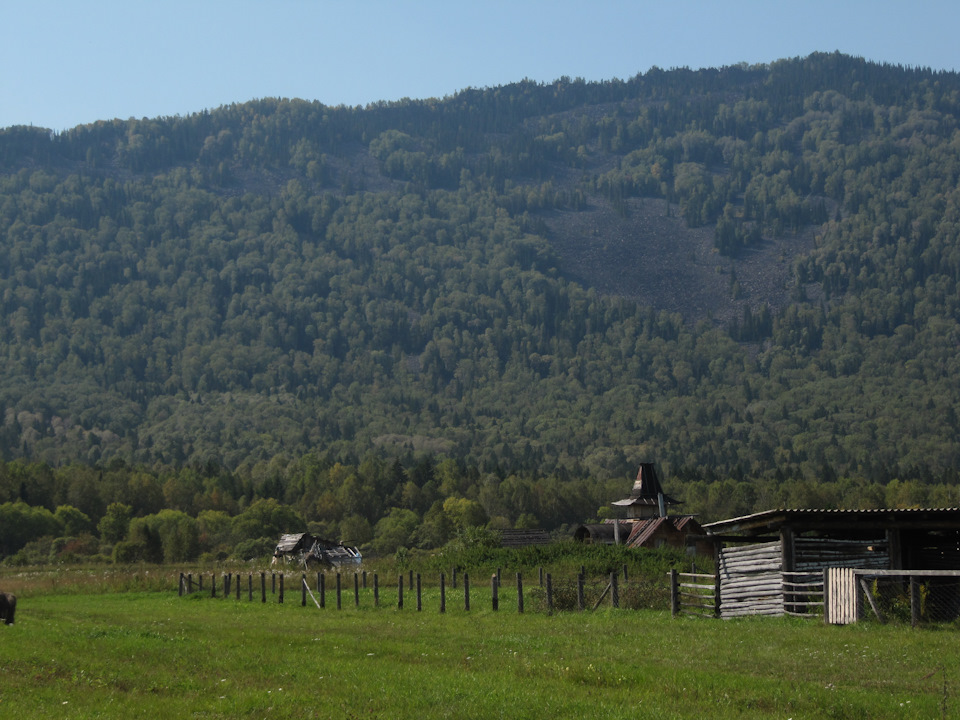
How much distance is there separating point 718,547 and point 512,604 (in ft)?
29.7

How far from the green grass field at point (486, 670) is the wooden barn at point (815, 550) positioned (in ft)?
7.37

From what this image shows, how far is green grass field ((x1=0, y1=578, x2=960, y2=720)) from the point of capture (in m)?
20.1

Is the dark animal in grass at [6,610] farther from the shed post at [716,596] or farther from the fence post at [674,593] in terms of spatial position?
the shed post at [716,596]

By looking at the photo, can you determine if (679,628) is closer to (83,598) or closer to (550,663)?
(550,663)

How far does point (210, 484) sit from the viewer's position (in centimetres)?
19300

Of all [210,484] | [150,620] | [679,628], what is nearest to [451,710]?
[679,628]

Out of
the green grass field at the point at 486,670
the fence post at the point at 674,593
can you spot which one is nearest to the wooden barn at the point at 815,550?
the fence post at the point at 674,593

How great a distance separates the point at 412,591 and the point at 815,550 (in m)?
24.1

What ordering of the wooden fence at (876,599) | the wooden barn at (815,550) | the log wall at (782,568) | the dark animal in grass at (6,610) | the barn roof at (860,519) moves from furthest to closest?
the log wall at (782,568) → the wooden barn at (815,550) → the barn roof at (860,519) → the dark animal in grass at (6,610) → the wooden fence at (876,599)

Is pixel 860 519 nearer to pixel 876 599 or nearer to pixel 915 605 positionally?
pixel 876 599

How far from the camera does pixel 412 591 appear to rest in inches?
2251

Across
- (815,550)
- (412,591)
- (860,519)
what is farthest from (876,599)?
(412,591)

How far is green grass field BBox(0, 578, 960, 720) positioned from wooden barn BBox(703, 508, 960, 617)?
88.5 inches

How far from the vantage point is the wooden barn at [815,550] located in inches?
1448
